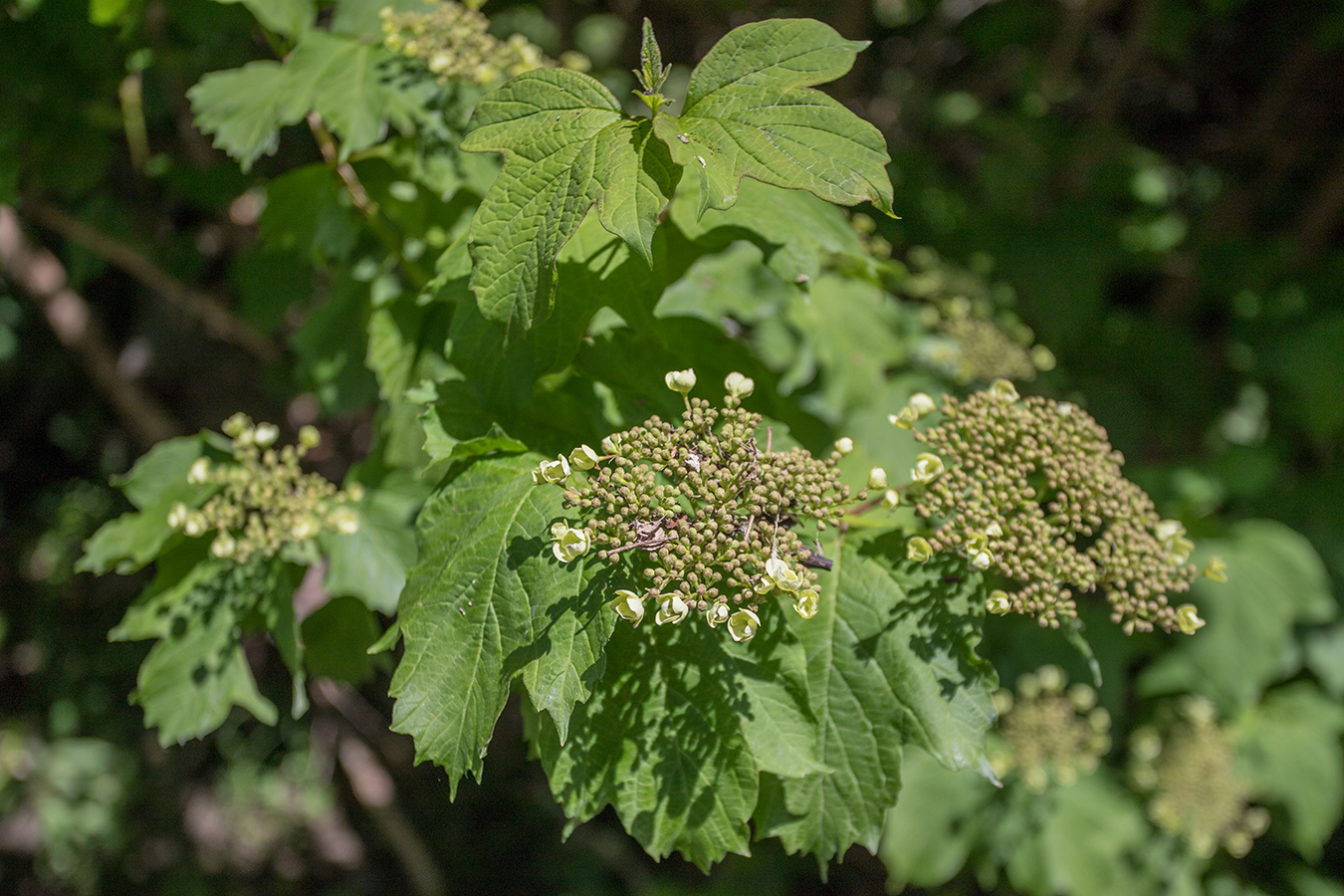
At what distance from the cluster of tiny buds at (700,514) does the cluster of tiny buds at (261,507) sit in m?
0.76

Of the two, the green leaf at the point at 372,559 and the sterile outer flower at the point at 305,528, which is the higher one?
the sterile outer flower at the point at 305,528

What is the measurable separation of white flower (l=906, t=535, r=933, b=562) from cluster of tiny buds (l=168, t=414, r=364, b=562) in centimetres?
118

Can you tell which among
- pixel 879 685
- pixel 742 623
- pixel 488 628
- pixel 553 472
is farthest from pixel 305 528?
pixel 879 685

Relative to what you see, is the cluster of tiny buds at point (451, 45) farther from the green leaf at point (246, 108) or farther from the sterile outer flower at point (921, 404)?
the sterile outer flower at point (921, 404)

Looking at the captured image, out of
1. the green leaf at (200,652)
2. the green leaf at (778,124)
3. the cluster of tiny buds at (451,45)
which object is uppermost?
the green leaf at (778,124)

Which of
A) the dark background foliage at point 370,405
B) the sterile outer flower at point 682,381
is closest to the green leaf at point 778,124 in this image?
the sterile outer flower at point 682,381

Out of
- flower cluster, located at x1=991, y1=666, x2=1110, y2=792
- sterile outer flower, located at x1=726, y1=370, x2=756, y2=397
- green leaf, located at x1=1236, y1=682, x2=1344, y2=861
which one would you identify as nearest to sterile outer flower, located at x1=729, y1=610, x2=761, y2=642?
sterile outer flower, located at x1=726, y1=370, x2=756, y2=397

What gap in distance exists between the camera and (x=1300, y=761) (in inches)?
135

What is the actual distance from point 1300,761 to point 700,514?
3.52 meters

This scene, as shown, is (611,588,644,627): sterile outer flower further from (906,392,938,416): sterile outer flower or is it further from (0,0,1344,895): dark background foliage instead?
(0,0,1344,895): dark background foliage

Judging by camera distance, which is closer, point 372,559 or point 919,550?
point 919,550

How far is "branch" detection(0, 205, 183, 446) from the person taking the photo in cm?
324

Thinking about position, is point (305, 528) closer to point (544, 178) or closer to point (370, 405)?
point (544, 178)

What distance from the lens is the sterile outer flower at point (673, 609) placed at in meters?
1.19
